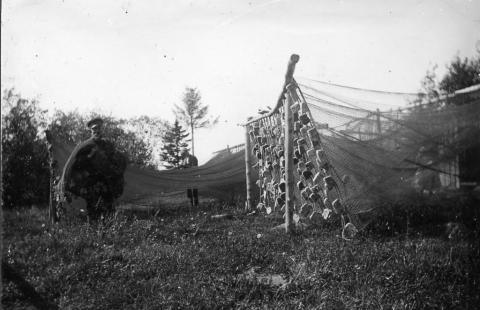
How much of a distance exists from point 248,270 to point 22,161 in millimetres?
9757

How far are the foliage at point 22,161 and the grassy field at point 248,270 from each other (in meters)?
6.63

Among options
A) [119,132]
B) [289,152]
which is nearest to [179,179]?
[289,152]

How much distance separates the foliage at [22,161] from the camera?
10.5m

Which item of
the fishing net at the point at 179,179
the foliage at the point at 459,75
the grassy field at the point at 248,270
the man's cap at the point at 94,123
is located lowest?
the grassy field at the point at 248,270

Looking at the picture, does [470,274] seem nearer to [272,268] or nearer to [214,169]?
[272,268]

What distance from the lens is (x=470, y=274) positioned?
3.17 meters

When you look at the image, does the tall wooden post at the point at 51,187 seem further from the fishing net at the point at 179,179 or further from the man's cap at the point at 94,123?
the man's cap at the point at 94,123

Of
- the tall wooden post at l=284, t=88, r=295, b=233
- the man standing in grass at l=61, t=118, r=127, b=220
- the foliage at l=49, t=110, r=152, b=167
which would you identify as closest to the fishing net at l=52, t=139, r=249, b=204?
the man standing in grass at l=61, t=118, r=127, b=220

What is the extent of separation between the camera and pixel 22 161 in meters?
10.9

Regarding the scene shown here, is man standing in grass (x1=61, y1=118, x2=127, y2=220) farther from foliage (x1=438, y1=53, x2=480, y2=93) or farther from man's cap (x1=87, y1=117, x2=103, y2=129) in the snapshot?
foliage (x1=438, y1=53, x2=480, y2=93)

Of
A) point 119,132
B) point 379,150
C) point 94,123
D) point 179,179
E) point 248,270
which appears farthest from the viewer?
point 119,132

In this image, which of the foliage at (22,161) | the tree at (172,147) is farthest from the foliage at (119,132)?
the foliage at (22,161)

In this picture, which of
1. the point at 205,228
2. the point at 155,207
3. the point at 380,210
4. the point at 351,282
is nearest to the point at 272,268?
the point at 351,282

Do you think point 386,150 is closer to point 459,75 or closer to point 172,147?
point 459,75
